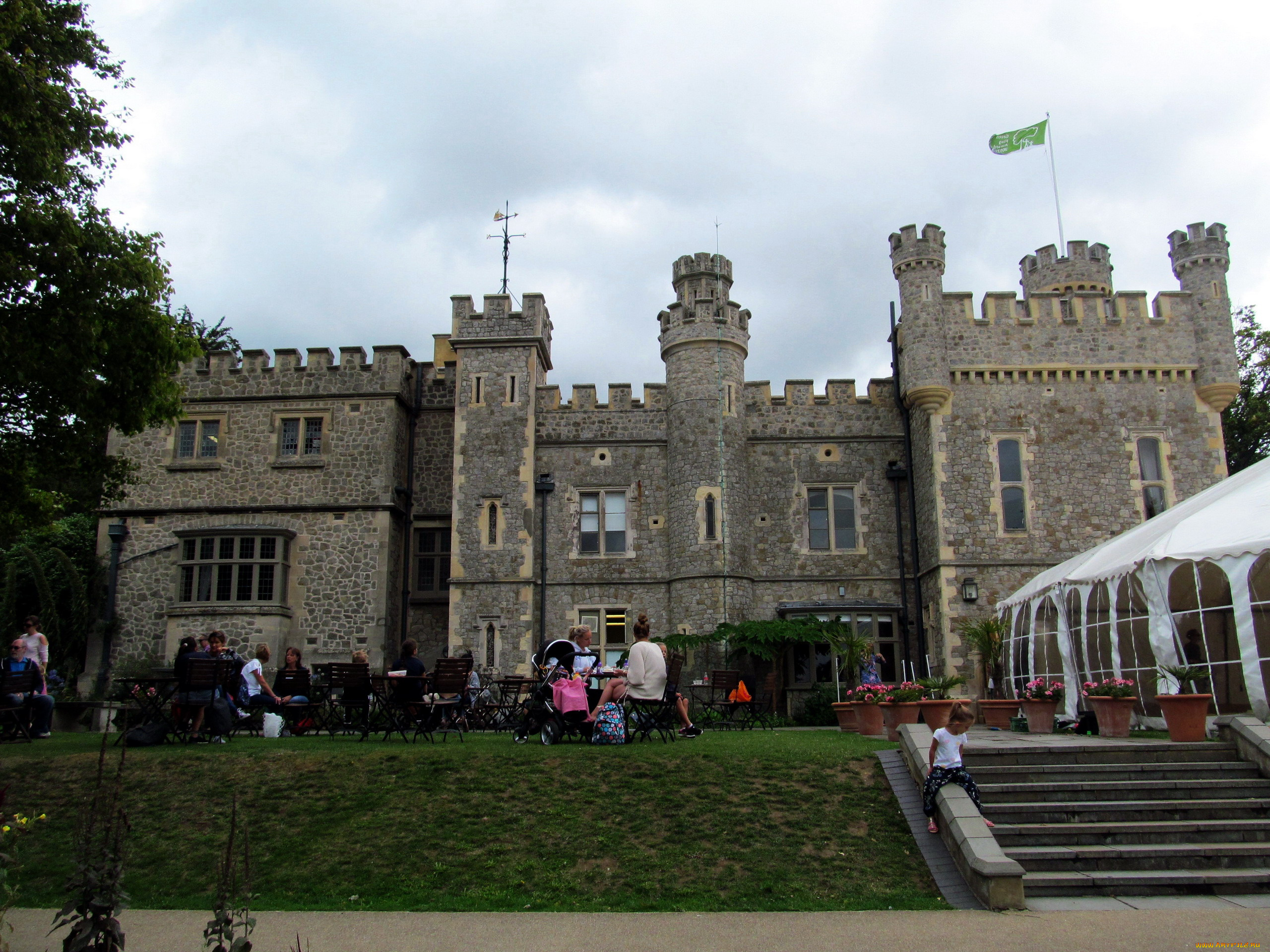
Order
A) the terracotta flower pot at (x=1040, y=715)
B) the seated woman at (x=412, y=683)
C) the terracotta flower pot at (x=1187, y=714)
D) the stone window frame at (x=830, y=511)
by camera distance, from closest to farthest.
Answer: the terracotta flower pot at (x=1187, y=714) < the seated woman at (x=412, y=683) < the terracotta flower pot at (x=1040, y=715) < the stone window frame at (x=830, y=511)

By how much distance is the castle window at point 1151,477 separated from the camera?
70.1ft

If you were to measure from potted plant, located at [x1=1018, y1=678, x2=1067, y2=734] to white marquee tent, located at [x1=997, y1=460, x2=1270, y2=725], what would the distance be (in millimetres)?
1046

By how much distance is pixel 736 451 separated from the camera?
22.8m

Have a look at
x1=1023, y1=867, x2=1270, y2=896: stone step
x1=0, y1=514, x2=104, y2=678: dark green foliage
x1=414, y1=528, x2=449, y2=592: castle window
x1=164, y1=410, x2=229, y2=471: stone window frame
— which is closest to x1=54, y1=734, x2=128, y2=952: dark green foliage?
x1=1023, y1=867, x2=1270, y2=896: stone step

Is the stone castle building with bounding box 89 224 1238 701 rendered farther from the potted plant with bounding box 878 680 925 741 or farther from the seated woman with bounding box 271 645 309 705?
the potted plant with bounding box 878 680 925 741

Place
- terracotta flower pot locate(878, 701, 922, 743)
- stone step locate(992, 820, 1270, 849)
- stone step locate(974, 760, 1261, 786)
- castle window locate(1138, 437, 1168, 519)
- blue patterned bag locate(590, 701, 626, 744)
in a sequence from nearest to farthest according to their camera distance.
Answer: stone step locate(992, 820, 1270, 849), stone step locate(974, 760, 1261, 786), blue patterned bag locate(590, 701, 626, 744), terracotta flower pot locate(878, 701, 922, 743), castle window locate(1138, 437, 1168, 519)

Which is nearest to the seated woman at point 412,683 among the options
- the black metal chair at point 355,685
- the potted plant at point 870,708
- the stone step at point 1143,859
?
the black metal chair at point 355,685

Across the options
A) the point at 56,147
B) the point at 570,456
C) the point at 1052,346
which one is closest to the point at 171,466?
the point at 570,456

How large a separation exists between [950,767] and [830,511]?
1436 cm

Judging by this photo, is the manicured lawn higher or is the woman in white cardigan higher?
the woman in white cardigan

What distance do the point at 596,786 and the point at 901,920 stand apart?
3728 millimetres

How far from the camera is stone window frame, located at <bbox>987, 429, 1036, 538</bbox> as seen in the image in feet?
69.7

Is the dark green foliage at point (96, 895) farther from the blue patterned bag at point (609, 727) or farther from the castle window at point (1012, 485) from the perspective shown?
the castle window at point (1012, 485)

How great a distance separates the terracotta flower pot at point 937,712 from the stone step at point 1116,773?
2092mm
